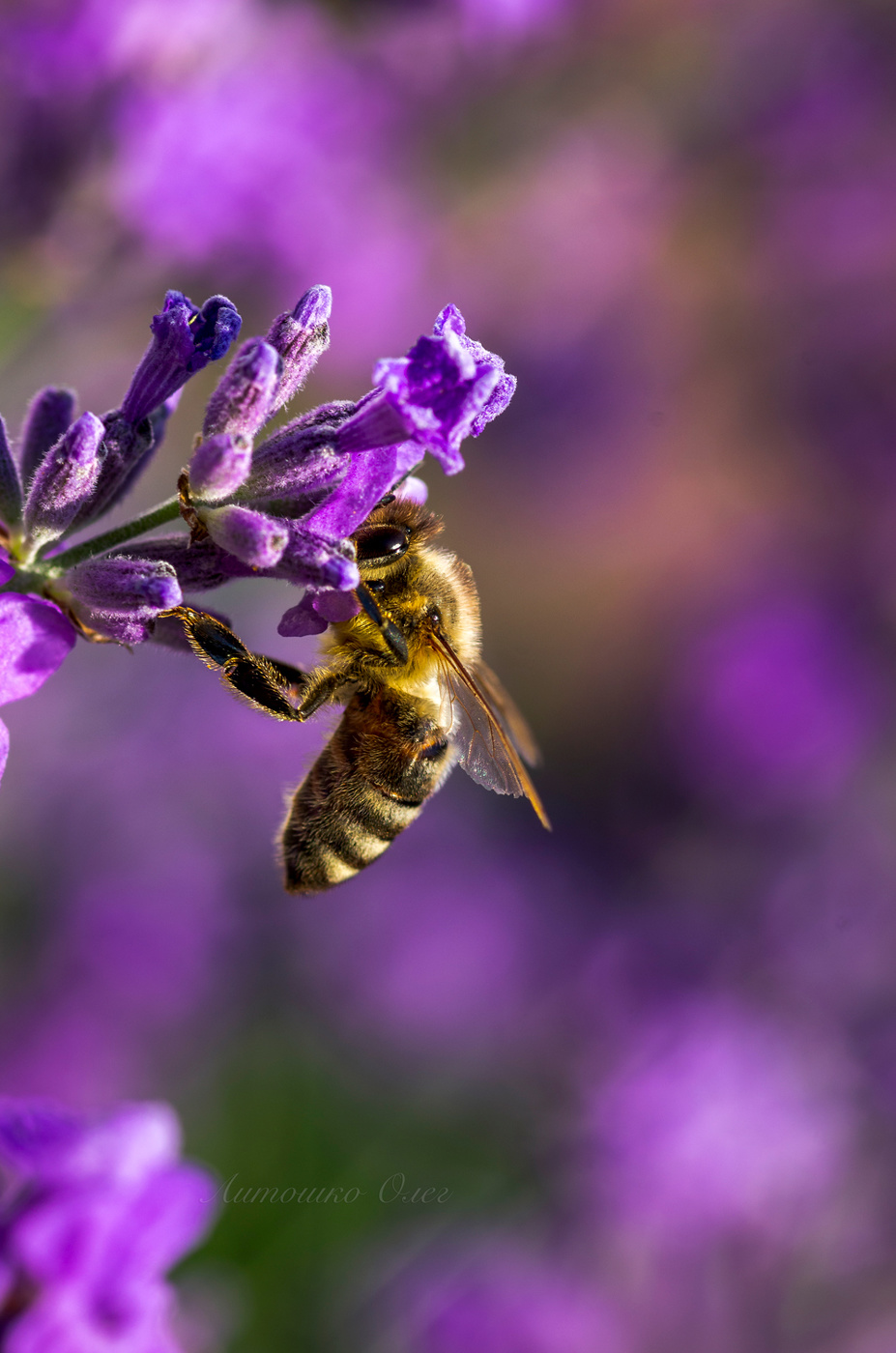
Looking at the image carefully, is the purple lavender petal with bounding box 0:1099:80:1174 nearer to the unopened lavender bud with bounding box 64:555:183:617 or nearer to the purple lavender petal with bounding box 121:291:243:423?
the unopened lavender bud with bounding box 64:555:183:617

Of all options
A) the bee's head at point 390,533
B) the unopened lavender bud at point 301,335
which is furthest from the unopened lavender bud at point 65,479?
the bee's head at point 390,533

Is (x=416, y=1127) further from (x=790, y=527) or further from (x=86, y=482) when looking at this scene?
(x=790, y=527)

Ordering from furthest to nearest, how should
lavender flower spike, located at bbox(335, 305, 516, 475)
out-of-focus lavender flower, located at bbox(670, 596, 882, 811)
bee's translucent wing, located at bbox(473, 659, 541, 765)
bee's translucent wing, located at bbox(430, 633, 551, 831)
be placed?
1. out-of-focus lavender flower, located at bbox(670, 596, 882, 811)
2. bee's translucent wing, located at bbox(473, 659, 541, 765)
3. bee's translucent wing, located at bbox(430, 633, 551, 831)
4. lavender flower spike, located at bbox(335, 305, 516, 475)

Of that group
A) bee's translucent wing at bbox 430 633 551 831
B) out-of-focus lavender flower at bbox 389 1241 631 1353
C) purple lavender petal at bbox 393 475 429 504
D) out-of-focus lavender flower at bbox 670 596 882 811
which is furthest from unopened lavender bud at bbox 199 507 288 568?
out-of-focus lavender flower at bbox 670 596 882 811

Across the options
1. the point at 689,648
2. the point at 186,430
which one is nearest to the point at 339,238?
the point at 186,430

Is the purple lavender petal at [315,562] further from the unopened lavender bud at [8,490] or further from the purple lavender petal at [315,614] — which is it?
the unopened lavender bud at [8,490]

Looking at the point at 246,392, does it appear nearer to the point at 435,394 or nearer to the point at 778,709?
the point at 435,394

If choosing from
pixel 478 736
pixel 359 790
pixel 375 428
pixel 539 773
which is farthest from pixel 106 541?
pixel 539 773
